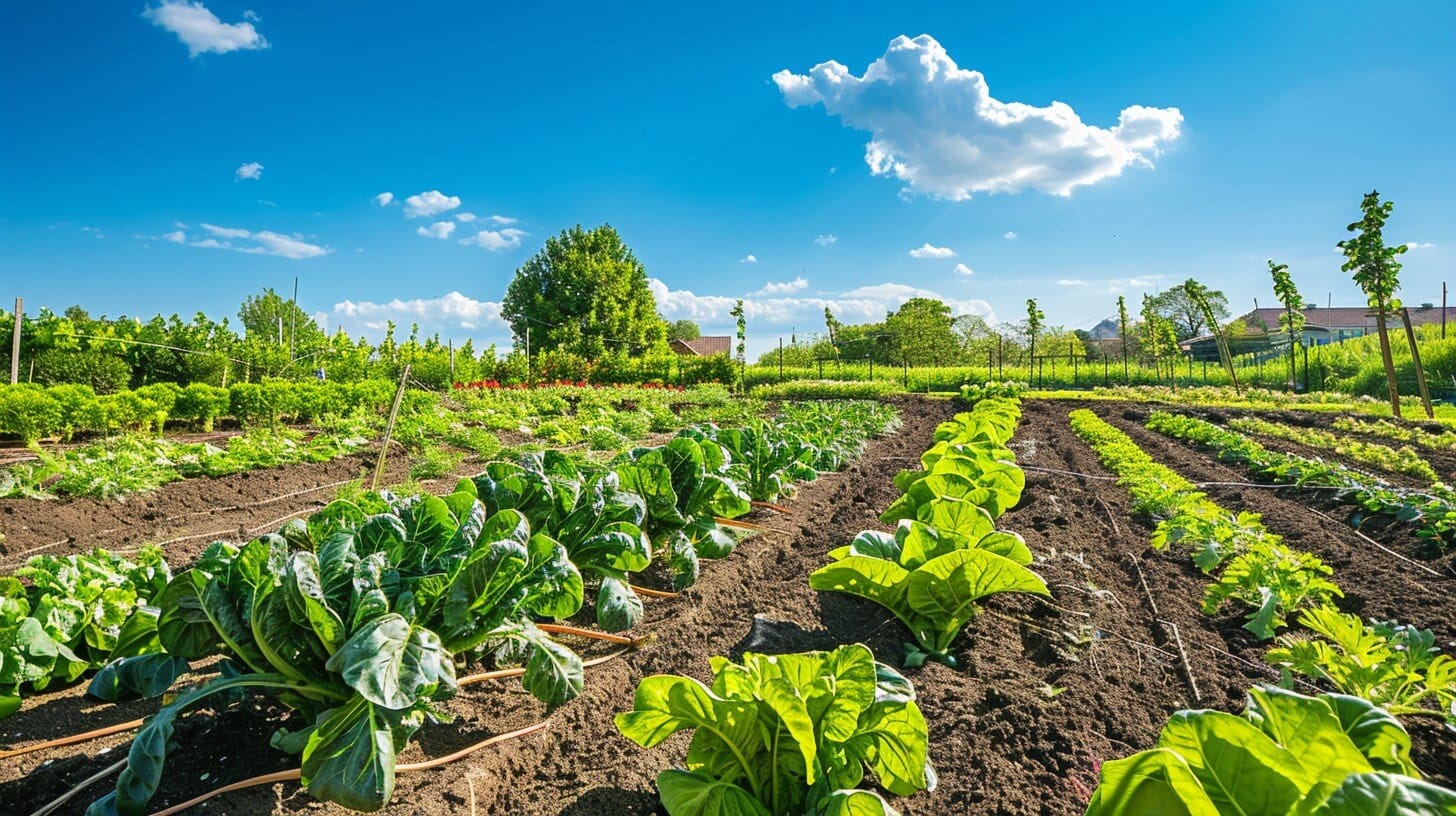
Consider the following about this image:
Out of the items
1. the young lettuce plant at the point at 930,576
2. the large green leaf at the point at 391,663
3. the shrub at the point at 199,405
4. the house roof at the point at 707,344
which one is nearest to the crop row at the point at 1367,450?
the young lettuce plant at the point at 930,576

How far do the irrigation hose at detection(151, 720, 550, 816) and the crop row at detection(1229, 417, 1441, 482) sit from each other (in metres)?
9.24

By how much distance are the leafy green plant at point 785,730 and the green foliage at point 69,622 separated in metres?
2.13

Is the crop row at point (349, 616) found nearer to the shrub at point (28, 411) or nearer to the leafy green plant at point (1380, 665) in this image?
the leafy green plant at point (1380, 665)

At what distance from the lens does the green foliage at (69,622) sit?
8.09 ft

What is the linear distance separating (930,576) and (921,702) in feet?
1.60

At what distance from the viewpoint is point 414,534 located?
275 centimetres

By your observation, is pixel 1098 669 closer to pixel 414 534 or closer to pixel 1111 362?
pixel 414 534

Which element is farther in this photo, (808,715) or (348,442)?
(348,442)

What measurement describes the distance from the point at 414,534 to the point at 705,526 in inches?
70.1

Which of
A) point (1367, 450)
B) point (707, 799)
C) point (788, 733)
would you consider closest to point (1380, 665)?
point (788, 733)

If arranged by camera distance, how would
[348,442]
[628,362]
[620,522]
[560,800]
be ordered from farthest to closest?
[628,362] → [348,442] → [620,522] → [560,800]

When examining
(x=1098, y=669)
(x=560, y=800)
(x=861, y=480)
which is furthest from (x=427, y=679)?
(x=861, y=480)

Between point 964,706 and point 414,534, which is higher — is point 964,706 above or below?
below

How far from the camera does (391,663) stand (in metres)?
1.92
